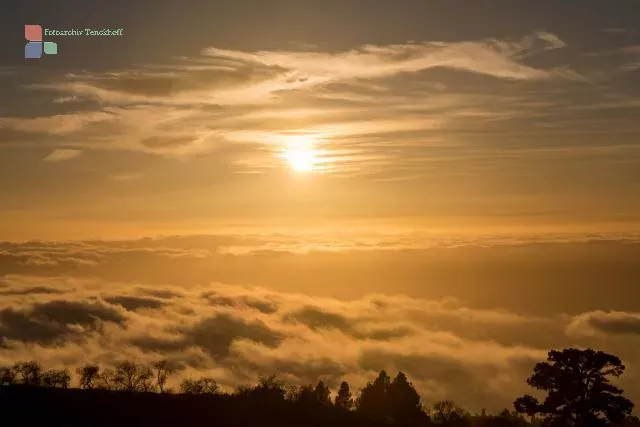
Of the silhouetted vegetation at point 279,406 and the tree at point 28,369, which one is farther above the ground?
A: the tree at point 28,369

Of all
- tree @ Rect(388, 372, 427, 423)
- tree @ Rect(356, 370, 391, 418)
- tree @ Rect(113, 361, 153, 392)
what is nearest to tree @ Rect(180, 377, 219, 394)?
tree @ Rect(113, 361, 153, 392)

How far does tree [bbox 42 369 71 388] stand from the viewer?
Answer: 17362 centimetres

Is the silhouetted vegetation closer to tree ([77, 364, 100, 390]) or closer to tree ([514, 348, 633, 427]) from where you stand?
tree ([514, 348, 633, 427])

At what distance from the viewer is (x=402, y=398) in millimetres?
144875

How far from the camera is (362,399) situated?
157500mm

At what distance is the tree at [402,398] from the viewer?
13888 centimetres

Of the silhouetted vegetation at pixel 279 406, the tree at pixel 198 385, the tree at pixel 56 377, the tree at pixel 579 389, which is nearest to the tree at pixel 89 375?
the tree at pixel 56 377

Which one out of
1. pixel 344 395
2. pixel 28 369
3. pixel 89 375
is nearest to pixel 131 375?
pixel 89 375

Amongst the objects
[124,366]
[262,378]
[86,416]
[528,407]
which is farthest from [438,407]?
[86,416]

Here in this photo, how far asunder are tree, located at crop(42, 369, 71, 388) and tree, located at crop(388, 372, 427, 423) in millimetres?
75576

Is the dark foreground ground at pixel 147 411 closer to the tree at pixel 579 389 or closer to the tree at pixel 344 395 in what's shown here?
the tree at pixel 579 389

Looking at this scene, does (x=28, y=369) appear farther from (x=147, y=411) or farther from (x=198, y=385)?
(x=147, y=411)

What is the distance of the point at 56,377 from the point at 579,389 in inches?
4958

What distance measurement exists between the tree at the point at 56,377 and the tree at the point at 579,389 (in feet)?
373
